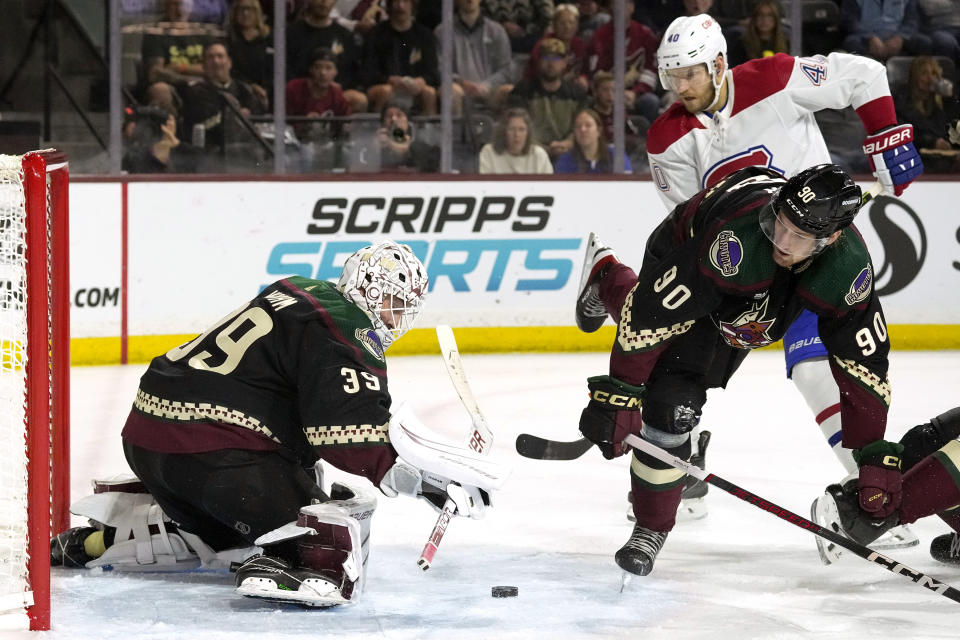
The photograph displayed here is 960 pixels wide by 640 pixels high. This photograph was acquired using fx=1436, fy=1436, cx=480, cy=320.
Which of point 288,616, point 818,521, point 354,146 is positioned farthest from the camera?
point 354,146

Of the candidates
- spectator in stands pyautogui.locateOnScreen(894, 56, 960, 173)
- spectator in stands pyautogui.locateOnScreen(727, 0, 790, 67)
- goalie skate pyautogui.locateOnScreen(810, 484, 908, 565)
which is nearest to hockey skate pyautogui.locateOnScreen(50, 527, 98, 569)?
goalie skate pyautogui.locateOnScreen(810, 484, 908, 565)

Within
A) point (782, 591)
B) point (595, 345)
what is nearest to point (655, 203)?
point (595, 345)

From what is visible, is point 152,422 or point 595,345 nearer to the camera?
point 152,422

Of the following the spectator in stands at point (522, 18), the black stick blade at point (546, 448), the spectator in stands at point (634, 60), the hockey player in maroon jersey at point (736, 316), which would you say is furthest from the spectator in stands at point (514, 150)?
the hockey player in maroon jersey at point (736, 316)

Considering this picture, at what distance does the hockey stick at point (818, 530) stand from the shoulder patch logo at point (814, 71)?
1277mm

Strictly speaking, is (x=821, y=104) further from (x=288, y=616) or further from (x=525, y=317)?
(x=525, y=317)

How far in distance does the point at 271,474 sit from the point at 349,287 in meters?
0.40

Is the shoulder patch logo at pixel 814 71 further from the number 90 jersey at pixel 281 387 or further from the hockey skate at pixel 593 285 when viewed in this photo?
the number 90 jersey at pixel 281 387

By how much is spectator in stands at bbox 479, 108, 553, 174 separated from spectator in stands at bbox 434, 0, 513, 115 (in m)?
0.14

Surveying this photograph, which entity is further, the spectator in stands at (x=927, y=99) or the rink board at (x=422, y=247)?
the spectator in stands at (x=927, y=99)

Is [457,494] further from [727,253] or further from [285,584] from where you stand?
[727,253]

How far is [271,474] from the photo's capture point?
2.82 metres

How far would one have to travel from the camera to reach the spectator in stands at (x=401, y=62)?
20.9ft

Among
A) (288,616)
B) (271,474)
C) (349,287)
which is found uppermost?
(349,287)
